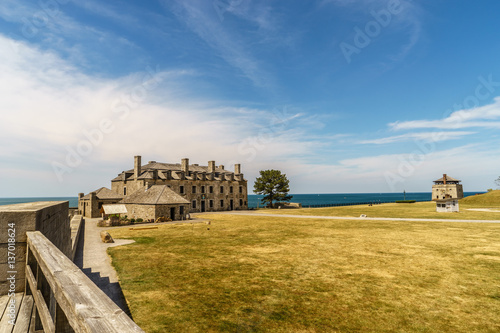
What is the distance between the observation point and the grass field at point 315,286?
684cm

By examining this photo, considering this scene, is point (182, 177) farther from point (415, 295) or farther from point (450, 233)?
point (415, 295)

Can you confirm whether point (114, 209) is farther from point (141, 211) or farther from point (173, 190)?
point (173, 190)

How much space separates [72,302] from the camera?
68.7 inches

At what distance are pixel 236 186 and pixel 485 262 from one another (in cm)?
4699

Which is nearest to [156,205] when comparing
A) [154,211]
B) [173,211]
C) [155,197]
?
[154,211]

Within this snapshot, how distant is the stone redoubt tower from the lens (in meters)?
68.0

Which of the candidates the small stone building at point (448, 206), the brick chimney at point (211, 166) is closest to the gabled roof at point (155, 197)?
the brick chimney at point (211, 166)

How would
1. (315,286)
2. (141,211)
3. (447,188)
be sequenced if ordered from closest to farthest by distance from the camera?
(315,286) → (141,211) → (447,188)

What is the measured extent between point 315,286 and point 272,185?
50.2 metres

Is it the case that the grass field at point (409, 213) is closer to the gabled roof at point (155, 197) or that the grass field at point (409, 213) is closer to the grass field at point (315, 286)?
the gabled roof at point (155, 197)

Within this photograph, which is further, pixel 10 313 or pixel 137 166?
pixel 137 166

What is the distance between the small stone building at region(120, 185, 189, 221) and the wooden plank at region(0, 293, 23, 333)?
30.9 metres

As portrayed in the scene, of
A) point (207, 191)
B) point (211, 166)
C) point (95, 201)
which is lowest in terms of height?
point (95, 201)

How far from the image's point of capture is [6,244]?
153 inches
